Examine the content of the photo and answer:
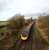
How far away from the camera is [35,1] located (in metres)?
1.16

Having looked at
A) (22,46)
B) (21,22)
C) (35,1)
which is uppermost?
(35,1)

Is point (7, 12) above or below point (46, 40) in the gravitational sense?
above

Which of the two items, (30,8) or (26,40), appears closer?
(26,40)

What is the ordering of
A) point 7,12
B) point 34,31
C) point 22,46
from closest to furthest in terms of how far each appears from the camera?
point 22,46
point 34,31
point 7,12

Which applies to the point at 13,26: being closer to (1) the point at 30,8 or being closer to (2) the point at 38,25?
(2) the point at 38,25

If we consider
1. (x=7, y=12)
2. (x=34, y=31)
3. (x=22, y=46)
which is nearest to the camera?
Answer: (x=22, y=46)

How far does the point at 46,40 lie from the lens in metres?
0.78

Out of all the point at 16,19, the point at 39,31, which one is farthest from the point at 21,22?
the point at 39,31

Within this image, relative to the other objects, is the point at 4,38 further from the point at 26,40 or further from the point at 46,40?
the point at 46,40

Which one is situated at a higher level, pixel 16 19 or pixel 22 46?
pixel 16 19

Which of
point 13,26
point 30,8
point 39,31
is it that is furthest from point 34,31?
point 30,8

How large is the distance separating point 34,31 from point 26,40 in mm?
104

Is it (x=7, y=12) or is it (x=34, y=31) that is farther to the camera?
(x=7, y=12)

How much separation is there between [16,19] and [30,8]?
0.31 meters
